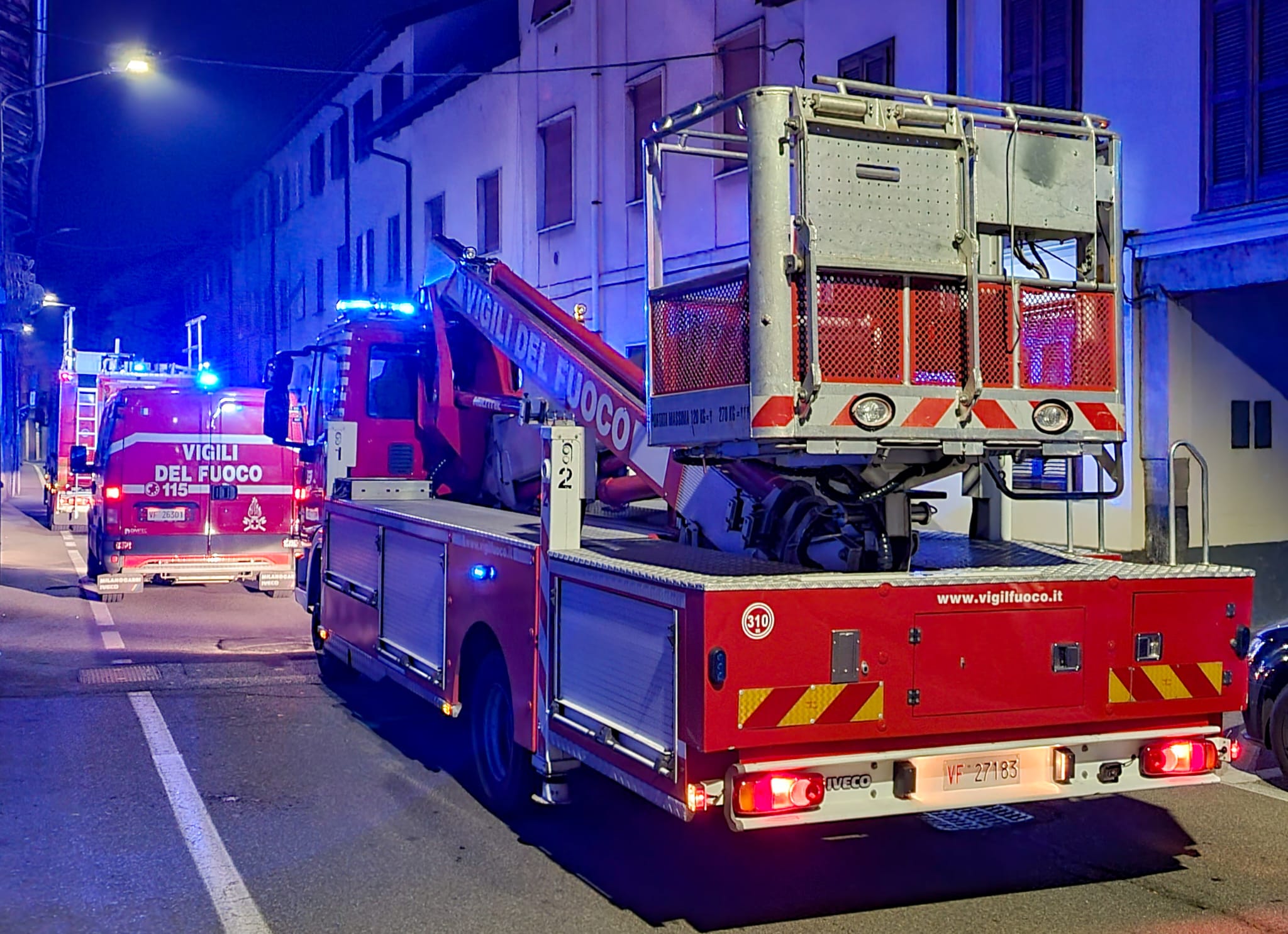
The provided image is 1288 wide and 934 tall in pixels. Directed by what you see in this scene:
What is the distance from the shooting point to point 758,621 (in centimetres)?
482

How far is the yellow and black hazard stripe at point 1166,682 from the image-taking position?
5.42m

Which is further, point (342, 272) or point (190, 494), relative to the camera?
point (342, 272)

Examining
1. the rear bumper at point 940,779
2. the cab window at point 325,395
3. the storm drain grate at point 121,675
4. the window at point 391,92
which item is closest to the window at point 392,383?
the cab window at point 325,395

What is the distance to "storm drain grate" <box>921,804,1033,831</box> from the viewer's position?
Answer: 653 cm

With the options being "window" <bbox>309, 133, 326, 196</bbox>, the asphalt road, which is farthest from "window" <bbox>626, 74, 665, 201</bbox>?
"window" <bbox>309, 133, 326, 196</bbox>

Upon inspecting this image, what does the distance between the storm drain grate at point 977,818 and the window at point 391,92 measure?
2549 centimetres

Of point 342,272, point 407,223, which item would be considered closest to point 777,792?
point 407,223

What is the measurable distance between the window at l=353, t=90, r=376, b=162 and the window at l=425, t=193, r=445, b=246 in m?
4.40

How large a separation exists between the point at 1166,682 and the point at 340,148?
32.6 m

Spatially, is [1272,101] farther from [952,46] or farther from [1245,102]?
[952,46]

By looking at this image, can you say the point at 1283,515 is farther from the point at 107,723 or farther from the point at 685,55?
the point at 107,723

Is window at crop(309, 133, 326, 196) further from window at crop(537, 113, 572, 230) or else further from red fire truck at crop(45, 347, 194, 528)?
window at crop(537, 113, 572, 230)

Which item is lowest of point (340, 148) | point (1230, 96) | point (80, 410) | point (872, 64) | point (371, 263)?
point (80, 410)

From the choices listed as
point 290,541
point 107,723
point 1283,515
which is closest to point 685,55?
point 290,541
